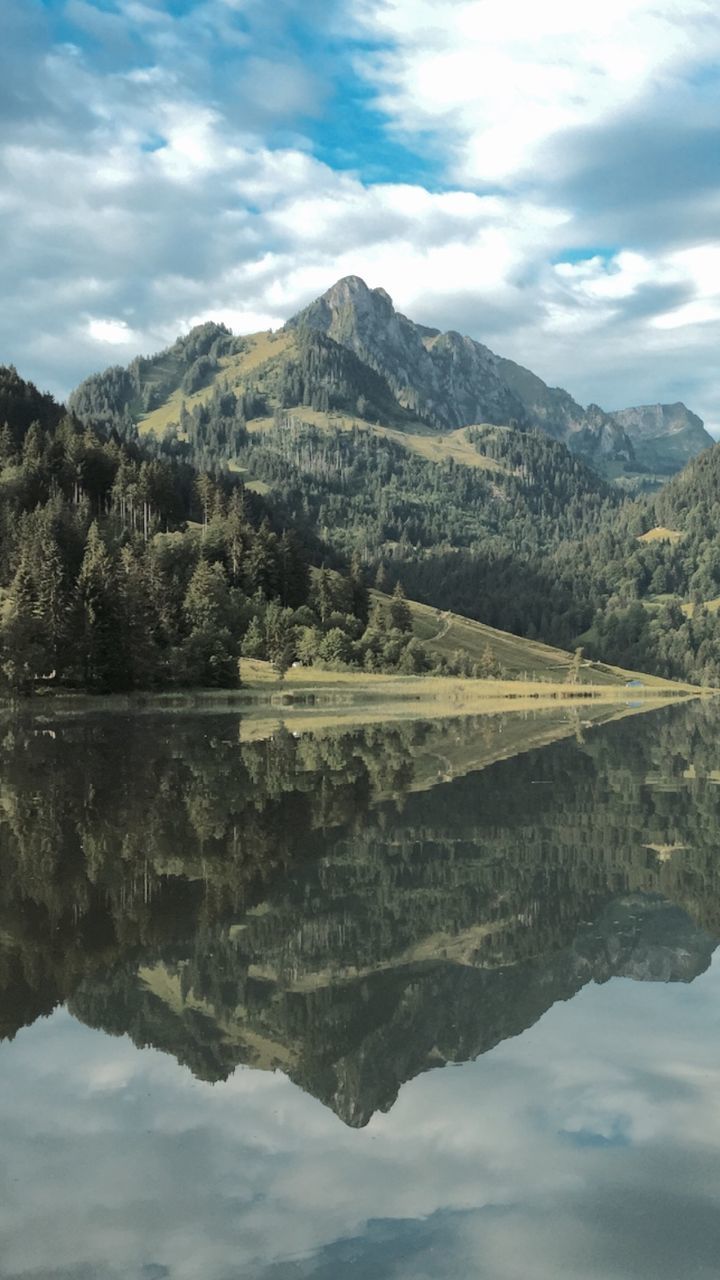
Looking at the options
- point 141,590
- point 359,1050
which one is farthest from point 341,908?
point 141,590

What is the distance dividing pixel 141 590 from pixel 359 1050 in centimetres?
10378

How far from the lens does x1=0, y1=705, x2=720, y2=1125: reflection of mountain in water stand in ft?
48.1

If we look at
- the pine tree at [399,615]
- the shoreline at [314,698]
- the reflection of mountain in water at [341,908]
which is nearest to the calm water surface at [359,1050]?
the reflection of mountain in water at [341,908]

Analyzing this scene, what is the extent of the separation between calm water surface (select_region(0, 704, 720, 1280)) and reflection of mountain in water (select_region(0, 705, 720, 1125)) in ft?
0.27

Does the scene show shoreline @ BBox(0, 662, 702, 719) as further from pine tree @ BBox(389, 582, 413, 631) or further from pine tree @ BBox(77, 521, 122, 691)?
pine tree @ BBox(389, 582, 413, 631)

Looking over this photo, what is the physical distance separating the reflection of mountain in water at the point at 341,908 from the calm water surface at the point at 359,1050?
0.27 ft

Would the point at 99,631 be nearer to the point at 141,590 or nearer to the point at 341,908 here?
the point at 141,590

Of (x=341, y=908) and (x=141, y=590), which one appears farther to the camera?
(x=141, y=590)

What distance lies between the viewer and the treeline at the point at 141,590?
98.3 metres

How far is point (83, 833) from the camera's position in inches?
1176

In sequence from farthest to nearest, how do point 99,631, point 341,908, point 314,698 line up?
point 314,698 → point 99,631 → point 341,908

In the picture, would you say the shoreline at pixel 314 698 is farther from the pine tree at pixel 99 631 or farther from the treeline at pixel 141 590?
the treeline at pixel 141 590

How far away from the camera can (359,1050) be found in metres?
13.6

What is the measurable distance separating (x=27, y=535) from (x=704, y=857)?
422 feet
